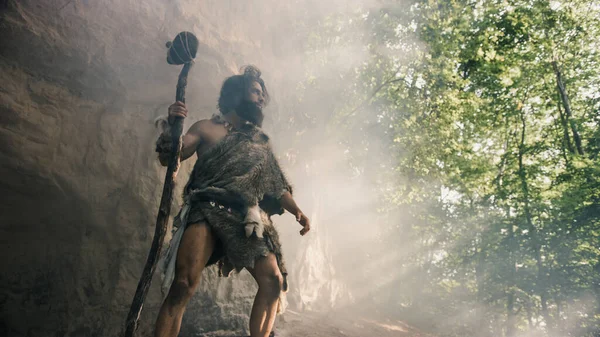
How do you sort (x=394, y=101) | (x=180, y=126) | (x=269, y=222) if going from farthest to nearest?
(x=394, y=101), (x=269, y=222), (x=180, y=126)

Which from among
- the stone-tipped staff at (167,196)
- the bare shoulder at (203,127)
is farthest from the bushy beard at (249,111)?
the stone-tipped staff at (167,196)

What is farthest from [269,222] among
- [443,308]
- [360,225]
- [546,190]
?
[443,308]

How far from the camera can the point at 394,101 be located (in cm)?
1035

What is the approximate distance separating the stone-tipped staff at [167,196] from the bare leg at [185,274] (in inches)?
9.9

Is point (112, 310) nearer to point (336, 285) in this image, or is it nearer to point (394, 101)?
point (394, 101)

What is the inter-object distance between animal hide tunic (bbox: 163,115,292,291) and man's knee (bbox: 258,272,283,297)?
0.14 m

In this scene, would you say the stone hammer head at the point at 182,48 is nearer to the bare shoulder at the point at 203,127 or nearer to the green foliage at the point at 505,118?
the bare shoulder at the point at 203,127

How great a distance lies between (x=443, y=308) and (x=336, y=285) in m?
11.9

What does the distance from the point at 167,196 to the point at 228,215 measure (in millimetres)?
483

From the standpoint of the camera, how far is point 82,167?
329cm

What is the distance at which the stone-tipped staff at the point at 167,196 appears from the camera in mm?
1945

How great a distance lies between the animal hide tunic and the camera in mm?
2090

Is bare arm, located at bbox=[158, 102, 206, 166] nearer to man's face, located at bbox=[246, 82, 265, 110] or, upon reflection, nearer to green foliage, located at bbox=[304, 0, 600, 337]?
man's face, located at bbox=[246, 82, 265, 110]

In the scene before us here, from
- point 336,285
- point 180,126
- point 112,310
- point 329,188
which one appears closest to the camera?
point 180,126
